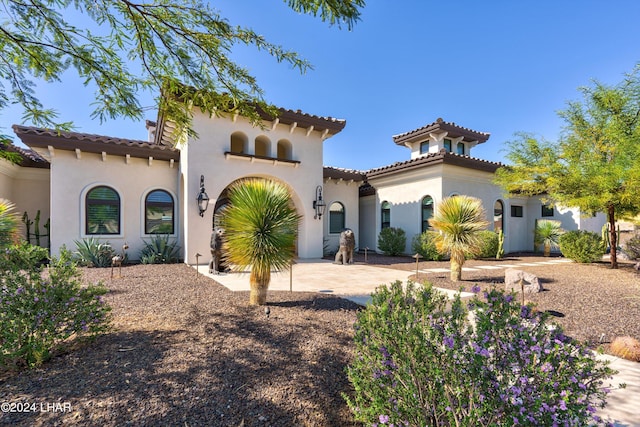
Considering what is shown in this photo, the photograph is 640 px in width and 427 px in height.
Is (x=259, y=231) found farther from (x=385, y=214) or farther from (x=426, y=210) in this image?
(x=385, y=214)

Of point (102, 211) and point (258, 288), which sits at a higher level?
point (102, 211)

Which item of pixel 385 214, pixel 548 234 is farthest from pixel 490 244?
pixel 385 214

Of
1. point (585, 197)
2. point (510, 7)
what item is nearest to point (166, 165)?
point (510, 7)

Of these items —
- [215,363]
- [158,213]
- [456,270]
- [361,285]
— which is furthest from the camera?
[158,213]

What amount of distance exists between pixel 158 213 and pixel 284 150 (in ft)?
20.9

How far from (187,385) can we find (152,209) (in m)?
11.0

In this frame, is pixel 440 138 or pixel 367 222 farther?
pixel 367 222

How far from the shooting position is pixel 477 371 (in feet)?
5.58

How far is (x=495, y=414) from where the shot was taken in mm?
1601

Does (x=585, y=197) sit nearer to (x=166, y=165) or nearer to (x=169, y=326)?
(x=169, y=326)

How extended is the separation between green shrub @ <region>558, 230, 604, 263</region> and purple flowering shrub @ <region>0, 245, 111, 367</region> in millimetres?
15798

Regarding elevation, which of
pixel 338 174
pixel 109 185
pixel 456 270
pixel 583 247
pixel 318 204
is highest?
pixel 338 174

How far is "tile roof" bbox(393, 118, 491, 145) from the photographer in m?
Answer: 15.9
